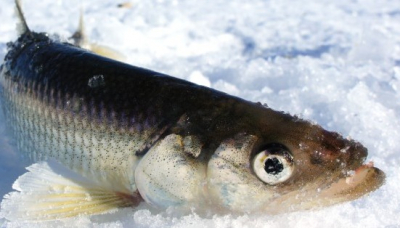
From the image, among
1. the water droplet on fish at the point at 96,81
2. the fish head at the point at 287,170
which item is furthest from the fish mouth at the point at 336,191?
the water droplet on fish at the point at 96,81

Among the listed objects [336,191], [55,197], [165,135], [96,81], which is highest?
[96,81]

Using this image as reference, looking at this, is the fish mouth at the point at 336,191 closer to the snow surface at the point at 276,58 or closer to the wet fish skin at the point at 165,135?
the wet fish skin at the point at 165,135

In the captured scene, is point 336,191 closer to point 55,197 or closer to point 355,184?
point 355,184

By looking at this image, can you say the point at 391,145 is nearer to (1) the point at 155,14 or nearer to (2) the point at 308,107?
(2) the point at 308,107

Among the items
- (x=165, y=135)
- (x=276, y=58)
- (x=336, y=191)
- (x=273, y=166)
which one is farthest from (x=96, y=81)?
(x=276, y=58)

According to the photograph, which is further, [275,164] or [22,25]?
[22,25]

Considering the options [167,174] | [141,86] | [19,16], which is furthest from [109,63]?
[19,16]

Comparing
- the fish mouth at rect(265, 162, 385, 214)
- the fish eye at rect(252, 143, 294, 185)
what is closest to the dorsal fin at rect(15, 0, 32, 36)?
the fish eye at rect(252, 143, 294, 185)

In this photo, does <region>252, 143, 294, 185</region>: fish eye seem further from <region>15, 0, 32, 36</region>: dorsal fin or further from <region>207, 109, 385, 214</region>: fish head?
<region>15, 0, 32, 36</region>: dorsal fin

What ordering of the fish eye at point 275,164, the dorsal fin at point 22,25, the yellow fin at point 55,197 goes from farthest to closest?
the dorsal fin at point 22,25
the yellow fin at point 55,197
the fish eye at point 275,164
